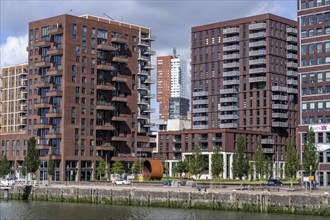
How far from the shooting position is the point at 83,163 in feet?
607

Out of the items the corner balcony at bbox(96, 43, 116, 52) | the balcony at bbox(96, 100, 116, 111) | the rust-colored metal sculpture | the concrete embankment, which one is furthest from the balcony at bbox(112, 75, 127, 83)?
the concrete embankment

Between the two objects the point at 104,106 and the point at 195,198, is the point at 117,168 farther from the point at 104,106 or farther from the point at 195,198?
the point at 195,198

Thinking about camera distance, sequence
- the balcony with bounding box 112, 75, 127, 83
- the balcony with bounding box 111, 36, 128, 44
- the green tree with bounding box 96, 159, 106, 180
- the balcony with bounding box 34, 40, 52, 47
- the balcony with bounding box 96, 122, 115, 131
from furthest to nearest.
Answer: the balcony with bounding box 111, 36, 128, 44 < the balcony with bounding box 112, 75, 127, 83 < the balcony with bounding box 96, 122, 115, 131 < the balcony with bounding box 34, 40, 52, 47 < the green tree with bounding box 96, 159, 106, 180

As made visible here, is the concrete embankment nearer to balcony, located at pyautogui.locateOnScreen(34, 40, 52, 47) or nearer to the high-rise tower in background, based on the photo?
the high-rise tower in background

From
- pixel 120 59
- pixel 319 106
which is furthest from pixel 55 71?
pixel 319 106

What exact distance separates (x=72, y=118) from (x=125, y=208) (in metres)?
88.4

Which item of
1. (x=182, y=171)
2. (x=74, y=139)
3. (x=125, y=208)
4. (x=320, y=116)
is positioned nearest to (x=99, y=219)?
(x=125, y=208)

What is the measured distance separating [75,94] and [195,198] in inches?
3780

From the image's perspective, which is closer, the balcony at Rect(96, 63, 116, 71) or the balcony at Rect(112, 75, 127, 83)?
the balcony at Rect(96, 63, 116, 71)

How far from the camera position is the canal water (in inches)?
3228

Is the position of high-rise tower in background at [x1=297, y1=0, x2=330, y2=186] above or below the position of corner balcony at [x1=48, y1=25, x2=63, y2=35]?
below

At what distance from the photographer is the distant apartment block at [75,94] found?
7131 inches

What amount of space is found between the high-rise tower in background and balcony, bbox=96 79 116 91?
62.2m

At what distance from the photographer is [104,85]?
19075 centimetres
